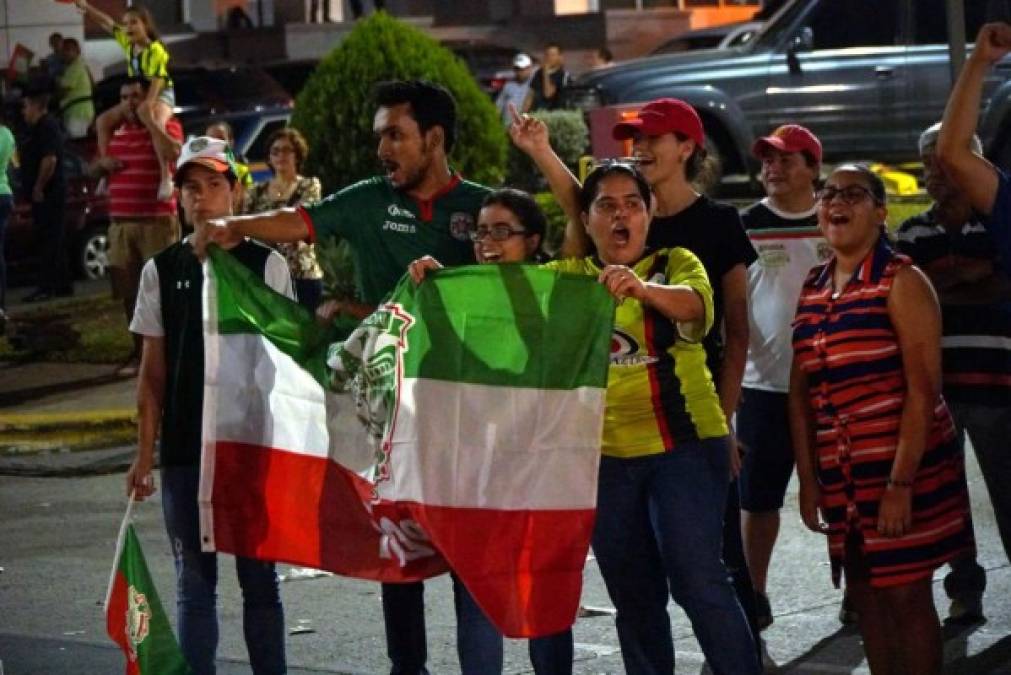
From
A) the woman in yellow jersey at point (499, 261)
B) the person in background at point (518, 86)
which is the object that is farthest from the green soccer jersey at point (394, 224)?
Answer: the person in background at point (518, 86)

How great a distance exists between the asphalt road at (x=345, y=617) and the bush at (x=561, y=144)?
312 inches

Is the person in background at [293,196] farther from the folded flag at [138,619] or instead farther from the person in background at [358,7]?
the person in background at [358,7]

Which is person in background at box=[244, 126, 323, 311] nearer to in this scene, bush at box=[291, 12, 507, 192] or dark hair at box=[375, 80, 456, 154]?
bush at box=[291, 12, 507, 192]

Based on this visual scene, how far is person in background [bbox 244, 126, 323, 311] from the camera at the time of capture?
41.9 ft

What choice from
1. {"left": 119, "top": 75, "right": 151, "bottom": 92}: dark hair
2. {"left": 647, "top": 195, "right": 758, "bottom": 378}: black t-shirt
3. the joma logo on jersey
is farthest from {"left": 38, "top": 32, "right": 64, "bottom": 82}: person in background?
{"left": 647, "top": 195, "right": 758, "bottom": 378}: black t-shirt

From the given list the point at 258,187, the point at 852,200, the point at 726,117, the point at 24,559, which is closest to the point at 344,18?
the point at 726,117

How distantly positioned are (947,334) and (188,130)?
1531 cm

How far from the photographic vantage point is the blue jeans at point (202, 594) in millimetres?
6734

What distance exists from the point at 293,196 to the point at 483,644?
6.78 metres

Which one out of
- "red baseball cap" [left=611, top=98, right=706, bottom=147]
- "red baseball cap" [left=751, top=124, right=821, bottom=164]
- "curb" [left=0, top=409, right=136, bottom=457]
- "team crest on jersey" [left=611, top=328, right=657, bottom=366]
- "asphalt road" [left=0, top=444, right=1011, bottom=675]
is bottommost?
"curb" [left=0, top=409, right=136, bottom=457]

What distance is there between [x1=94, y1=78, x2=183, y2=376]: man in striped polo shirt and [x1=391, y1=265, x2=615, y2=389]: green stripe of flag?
27.2 feet

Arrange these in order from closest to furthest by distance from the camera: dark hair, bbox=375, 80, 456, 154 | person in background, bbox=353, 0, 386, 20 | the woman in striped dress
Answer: the woman in striped dress, dark hair, bbox=375, 80, 456, 154, person in background, bbox=353, 0, 386, 20

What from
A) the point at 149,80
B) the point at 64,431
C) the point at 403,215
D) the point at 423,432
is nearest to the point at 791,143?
the point at 403,215

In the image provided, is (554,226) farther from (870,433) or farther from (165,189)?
(870,433)
